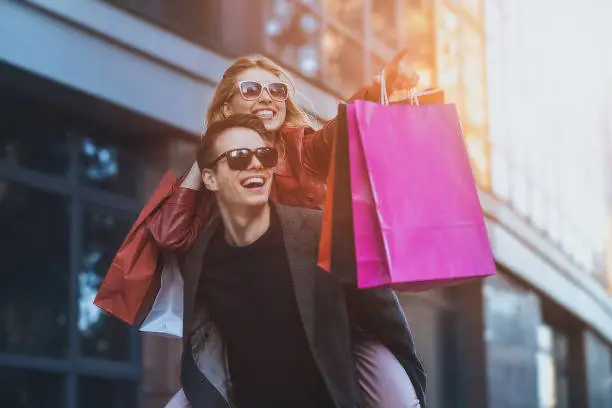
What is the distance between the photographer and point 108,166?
9094 millimetres

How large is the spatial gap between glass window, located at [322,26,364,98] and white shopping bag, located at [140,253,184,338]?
859 centimetres

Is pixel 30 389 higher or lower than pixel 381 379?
lower

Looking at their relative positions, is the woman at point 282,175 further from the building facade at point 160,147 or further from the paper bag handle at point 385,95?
the building facade at point 160,147

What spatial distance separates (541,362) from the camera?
2103cm

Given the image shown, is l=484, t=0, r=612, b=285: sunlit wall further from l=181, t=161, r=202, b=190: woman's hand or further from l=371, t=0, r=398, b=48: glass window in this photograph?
l=181, t=161, r=202, b=190: woman's hand

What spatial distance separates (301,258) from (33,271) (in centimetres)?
545

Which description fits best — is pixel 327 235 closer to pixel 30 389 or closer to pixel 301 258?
pixel 301 258

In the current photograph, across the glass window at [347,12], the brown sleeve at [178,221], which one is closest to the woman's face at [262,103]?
the brown sleeve at [178,221]

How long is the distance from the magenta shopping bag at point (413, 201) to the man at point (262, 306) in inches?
12.4

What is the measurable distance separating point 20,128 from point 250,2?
3.19 m

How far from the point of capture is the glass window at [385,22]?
13.9 metres

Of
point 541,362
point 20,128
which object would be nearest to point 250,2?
point 20,128

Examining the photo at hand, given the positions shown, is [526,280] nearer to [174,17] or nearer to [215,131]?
[174,17]

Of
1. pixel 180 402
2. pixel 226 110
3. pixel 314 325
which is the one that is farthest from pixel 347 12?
pixel 314 325
